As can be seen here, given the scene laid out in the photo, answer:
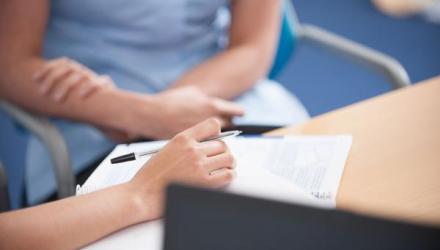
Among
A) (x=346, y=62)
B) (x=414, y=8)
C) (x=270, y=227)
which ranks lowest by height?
(x=270, y=227)

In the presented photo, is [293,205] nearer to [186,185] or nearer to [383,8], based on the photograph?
[186,185]

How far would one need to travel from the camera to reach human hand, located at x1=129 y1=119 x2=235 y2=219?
72 cm

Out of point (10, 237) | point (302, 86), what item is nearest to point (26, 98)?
point (10, 237)

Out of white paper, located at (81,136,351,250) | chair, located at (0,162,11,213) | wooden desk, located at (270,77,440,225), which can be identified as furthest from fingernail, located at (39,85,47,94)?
wooden desk, located at (270,77,440,225)

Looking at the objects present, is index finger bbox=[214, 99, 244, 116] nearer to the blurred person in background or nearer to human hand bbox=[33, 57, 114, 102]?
human hand bbox=[33, 57, 114, 102]

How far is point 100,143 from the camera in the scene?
121 centimetres

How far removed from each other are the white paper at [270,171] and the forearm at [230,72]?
0.39 metres

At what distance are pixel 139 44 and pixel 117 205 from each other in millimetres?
675

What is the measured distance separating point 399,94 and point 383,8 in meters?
1.86

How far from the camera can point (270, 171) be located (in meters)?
0.82

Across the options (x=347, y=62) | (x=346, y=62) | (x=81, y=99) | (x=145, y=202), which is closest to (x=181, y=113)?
(x=81, y=99)

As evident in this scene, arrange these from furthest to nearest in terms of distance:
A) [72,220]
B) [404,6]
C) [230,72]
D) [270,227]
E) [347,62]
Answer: [404,6] → [347,62] → [230,72] → [72,220] → [270,227]

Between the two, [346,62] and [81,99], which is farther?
[346,62]

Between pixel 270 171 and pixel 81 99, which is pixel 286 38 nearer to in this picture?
pixel 81 99
